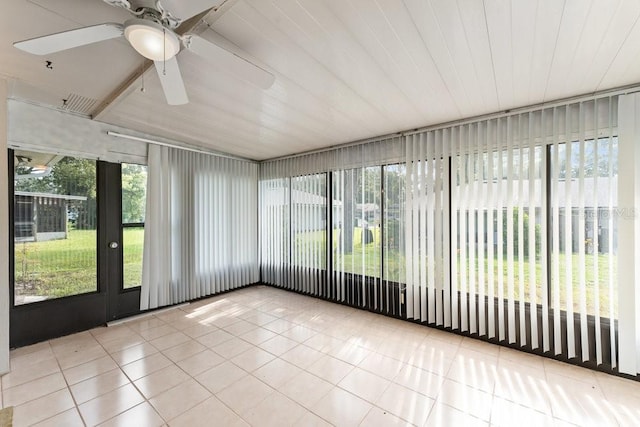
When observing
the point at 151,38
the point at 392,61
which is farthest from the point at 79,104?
the point at 392,61

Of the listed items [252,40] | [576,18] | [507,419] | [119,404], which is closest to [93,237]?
[119,404]

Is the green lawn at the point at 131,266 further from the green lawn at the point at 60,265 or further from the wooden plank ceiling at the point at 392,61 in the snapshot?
the wooden plank ceiling at the point at 392,61

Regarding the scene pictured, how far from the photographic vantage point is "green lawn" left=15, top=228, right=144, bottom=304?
273 cm

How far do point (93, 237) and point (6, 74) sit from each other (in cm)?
182

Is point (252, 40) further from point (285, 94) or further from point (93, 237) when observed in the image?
point (93, 237)

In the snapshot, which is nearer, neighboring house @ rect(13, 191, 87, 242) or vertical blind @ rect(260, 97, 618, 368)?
vertical blind @ rect(260, 97, 618, 368)

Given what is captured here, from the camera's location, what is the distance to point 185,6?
3.73ft

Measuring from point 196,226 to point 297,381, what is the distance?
2885 millimetres

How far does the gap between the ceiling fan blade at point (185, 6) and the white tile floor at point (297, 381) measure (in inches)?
94.3

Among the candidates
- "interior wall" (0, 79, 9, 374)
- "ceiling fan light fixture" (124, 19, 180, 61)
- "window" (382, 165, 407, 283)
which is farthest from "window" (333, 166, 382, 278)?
"interior wall" (0, 79, 9, 374)

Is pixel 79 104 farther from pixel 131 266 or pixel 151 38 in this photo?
pixel 151 38

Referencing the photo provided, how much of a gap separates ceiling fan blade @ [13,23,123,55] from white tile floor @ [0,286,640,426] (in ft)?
7.53

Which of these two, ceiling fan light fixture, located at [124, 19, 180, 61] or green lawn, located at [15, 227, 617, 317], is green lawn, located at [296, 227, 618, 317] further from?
ceiling fan light fixture, located at [124, 19, 180, 61]

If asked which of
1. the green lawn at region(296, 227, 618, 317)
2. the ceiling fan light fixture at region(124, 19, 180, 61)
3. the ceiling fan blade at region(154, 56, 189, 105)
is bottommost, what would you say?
the green lawn at region(296, 227, 618, 317)
